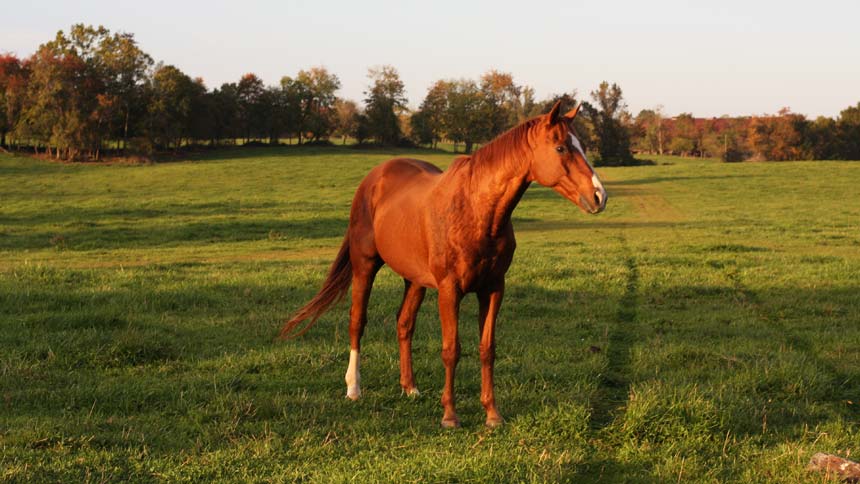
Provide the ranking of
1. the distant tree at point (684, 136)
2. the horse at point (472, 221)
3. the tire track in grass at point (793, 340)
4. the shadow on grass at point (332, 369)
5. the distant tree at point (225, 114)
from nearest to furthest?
the horse at point (472, 221) < the shadow on grass at point (332, 369) < the tire track in grass at point (793, 340) < the distant tree at point (225, 114) < the distant tree at point (684, 136)

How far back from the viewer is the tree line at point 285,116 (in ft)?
179

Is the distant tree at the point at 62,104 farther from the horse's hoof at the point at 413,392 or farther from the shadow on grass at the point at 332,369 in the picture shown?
the horse's hoof at the point at 413,392

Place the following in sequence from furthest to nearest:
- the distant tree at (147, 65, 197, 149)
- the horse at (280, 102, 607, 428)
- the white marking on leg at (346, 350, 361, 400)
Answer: the distant tree at (147, 65, 197, 149)
the white marking on leg at (346, 350, 361, 400)
the horse at (280, 102, 607, 428)

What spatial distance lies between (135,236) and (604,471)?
21881 millimetres

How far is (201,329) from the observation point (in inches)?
364

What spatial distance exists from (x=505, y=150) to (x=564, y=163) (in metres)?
0.57

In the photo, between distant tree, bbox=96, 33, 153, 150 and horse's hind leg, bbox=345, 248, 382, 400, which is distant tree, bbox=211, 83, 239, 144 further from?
horse's hind leg, bbox=345, 248, 382, 400

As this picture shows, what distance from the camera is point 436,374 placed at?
742cm

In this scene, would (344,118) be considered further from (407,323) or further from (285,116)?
(407,323)

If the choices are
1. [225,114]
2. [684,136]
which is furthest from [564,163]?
[684,136]

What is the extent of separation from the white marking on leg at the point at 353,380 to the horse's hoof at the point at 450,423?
103cm

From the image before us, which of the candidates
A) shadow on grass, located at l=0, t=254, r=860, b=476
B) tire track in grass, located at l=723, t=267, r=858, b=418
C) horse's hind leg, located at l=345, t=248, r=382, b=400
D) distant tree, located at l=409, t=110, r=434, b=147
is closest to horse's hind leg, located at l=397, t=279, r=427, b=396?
shadow on grass, located at l=0, t=254, r=860, b=476

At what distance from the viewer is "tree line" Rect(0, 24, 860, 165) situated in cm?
5453

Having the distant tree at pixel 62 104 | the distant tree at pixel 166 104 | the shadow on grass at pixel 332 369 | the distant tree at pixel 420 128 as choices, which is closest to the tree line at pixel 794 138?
the distant tree at pixel 420 128
